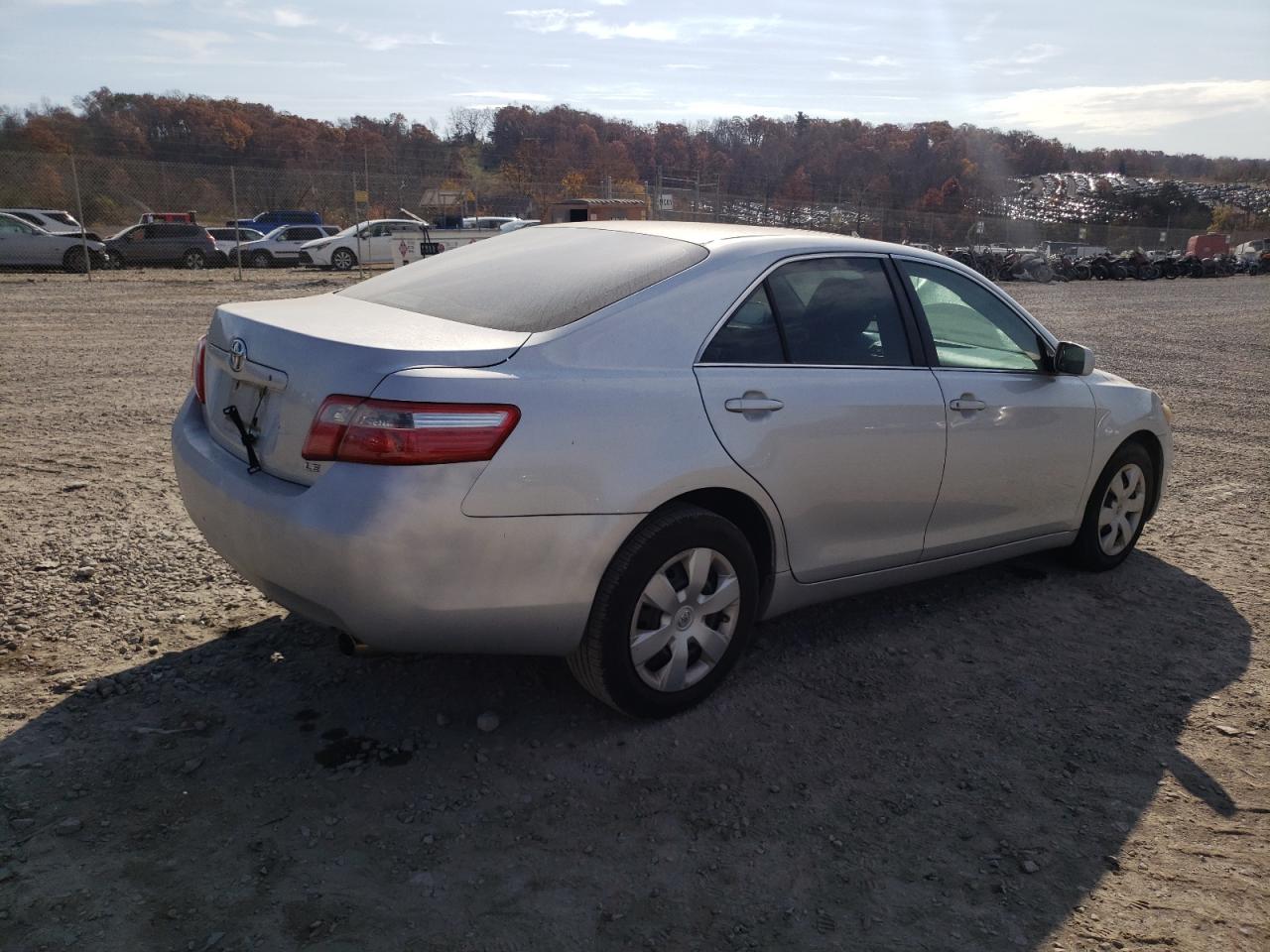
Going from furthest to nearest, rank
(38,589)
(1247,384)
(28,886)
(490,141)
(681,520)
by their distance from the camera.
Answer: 1. (490,141)
2. (1247,384)
3. (38,589)
4. (681,520)
5. (28,886)

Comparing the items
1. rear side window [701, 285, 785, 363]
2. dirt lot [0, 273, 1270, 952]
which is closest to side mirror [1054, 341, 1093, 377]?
dirt lot [0, 273, 1270, 952]

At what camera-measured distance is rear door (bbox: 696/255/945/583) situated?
3555 millimetres

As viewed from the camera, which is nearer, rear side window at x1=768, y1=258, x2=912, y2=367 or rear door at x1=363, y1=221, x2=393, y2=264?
rear side window at x1=768, y1=258, x2=912, y2=367

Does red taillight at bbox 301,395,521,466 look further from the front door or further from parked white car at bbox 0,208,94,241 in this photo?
parked white car at bbox 0,208,94,241

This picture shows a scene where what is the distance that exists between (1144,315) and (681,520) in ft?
78.9

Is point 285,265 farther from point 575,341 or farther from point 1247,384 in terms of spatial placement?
point 575,341

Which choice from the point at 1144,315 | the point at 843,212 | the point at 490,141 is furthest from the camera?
the point at 490,141

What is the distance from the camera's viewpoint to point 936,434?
4.13 metres

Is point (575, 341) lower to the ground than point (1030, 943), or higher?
higher

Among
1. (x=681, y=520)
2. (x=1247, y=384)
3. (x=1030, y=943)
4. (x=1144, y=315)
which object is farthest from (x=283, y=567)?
(x=1144, y=315)

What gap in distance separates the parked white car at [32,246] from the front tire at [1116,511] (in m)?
24.3

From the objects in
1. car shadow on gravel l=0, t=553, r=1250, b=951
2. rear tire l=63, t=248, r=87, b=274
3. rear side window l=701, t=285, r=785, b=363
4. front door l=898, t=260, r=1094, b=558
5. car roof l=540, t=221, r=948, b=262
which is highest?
car roof l=540, t=221, r=948, b=262

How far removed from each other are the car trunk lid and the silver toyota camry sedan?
12 millimetres

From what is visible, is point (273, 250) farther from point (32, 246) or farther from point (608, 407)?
point (608, 407)
